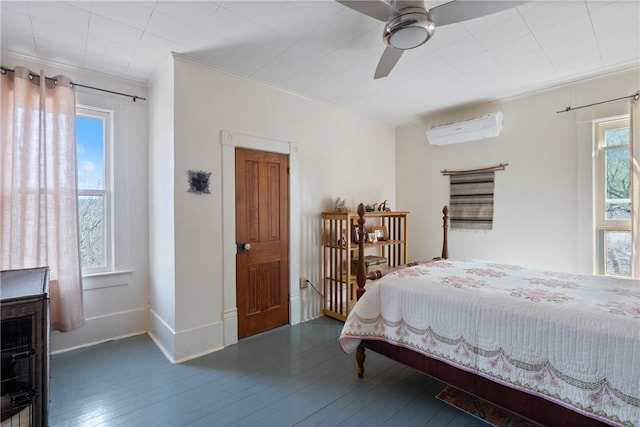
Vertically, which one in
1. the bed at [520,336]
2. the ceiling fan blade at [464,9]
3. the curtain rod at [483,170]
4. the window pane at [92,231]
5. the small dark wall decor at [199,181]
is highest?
the ceiling fan blade at [464,9]

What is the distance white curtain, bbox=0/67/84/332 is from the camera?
7.62 ft

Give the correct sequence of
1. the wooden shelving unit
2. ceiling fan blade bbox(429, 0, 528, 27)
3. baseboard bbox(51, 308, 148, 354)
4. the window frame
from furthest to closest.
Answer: the wooden shelving unit < the window frame < baseboard bbox(51, 308, 148, 354) < ceiling fan blade bbox(429, 0, 528, 27)

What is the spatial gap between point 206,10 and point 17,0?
3.75 ft

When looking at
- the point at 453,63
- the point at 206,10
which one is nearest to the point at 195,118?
the point at 206,10

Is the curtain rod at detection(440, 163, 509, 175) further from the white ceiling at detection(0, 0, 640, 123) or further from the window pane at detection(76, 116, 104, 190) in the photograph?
the window pane at detection(76, 116, 104, 190)

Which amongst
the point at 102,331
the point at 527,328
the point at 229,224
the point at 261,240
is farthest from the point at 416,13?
the point at 102,331

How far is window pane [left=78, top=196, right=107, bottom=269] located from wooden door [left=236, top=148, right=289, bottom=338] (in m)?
1.36

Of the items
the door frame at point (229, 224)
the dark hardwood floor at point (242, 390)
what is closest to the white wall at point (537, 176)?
the dark hardwood floor at point (242, 390)

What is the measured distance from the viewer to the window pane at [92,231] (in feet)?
9.35

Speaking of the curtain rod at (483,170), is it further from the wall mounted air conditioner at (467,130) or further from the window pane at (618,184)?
the window pane at (618,184)

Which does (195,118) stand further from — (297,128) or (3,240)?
(3,240)

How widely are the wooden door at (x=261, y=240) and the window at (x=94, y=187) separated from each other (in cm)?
133

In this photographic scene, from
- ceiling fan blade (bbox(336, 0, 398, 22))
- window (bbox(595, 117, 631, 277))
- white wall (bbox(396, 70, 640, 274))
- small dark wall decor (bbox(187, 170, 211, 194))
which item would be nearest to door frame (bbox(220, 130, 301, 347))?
small dark wall decor (bbox(187, 170, 211, 194))

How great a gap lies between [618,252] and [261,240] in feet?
11.5
